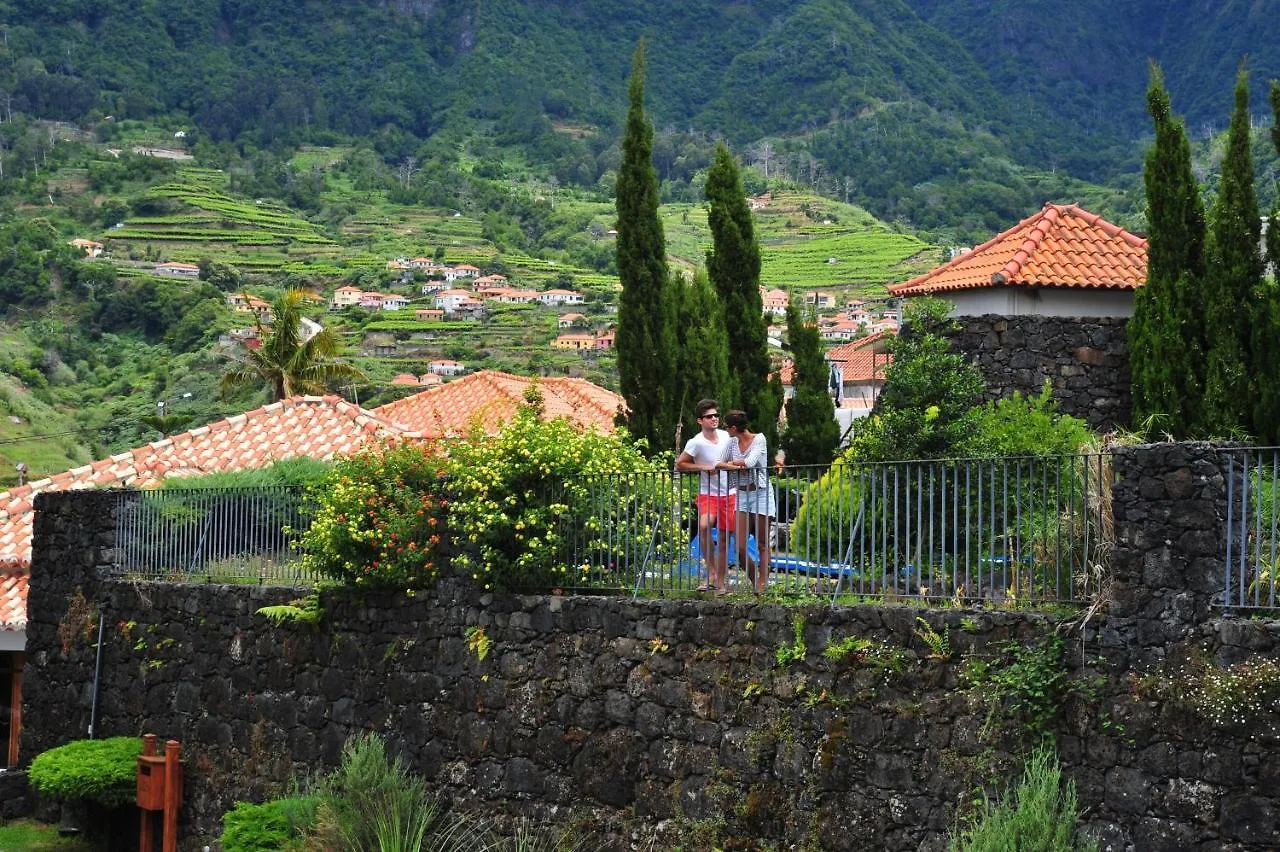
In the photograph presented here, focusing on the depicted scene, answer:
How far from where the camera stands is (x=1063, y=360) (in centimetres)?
2050

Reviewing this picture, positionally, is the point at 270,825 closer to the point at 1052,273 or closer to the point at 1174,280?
the point at 1174,280

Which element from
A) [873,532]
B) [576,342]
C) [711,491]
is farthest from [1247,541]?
[576,342]

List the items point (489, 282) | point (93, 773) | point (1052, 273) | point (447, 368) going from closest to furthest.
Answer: point (93, 773) → point (1052, 273) → point (447, 368) → point (489, 282)

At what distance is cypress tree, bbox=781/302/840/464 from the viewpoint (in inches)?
976

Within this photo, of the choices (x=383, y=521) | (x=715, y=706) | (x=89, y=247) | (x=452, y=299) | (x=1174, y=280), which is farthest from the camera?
(x=89, y=247)

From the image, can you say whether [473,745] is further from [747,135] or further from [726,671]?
[747,135]

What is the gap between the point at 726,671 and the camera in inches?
436

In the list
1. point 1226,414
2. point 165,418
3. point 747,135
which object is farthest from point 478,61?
point 1226,414

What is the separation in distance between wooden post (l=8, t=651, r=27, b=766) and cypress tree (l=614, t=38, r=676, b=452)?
819 centimetres

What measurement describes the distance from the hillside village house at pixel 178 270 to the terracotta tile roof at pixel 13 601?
76433mm

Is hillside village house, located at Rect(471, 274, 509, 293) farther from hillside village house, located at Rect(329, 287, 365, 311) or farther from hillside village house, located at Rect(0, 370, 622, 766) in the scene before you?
hillside village house, located at Rect(0, 370, 622, 766)

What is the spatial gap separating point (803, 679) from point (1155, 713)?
247cm

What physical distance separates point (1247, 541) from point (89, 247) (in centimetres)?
9929

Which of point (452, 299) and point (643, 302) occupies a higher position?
point (452, 299)
